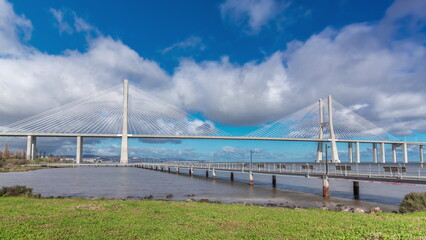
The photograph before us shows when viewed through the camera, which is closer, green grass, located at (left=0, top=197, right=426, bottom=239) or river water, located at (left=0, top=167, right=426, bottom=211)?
green grass, located at (left=0, top=197, right=426, bottom=239)

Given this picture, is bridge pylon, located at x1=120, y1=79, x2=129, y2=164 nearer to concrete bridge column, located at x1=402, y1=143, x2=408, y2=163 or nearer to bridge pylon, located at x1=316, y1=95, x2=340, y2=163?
bridge pylon, located at x1=316, y1=95, x2=340, y2=163

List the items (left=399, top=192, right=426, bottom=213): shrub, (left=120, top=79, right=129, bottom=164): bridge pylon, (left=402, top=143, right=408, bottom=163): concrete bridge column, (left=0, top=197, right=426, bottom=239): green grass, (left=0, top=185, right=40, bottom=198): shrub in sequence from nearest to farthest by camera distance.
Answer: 1. (left=0, top=197, right=426, bottom=239): green grass
2. (left=399, top=192, right=426, bottom=213): shrub
3. (left=0, top=185, right=40, bottom=198): shrub
4. (left=120, top=79, right=129, bottom=164): bridge pylon
5. (left=402, top=143, right=408, bottom=163): concrete bridge column

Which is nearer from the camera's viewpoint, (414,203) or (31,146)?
(414,203)

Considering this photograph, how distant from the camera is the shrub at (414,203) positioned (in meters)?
14.7

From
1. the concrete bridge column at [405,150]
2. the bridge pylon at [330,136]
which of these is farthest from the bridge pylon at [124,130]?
the concrete bridge column at [405,150]

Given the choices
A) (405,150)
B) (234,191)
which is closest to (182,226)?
(234,191)

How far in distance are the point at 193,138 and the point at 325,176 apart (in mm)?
55375

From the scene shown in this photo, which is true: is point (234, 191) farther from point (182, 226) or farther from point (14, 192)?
point (182, 226)

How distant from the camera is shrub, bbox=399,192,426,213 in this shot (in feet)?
48.3

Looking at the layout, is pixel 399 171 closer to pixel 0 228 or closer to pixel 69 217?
pixel 69 217

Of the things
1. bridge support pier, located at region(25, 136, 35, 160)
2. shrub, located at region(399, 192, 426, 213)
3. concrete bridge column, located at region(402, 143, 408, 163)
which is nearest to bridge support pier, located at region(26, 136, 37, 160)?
bridge support pier, located at region(25, 136, 35, 160)

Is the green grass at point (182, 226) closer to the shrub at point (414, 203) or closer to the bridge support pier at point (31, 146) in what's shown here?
the shrub at point (414, 203)

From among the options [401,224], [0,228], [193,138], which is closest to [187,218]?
[0,228]

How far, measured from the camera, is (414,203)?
49.2 ft
